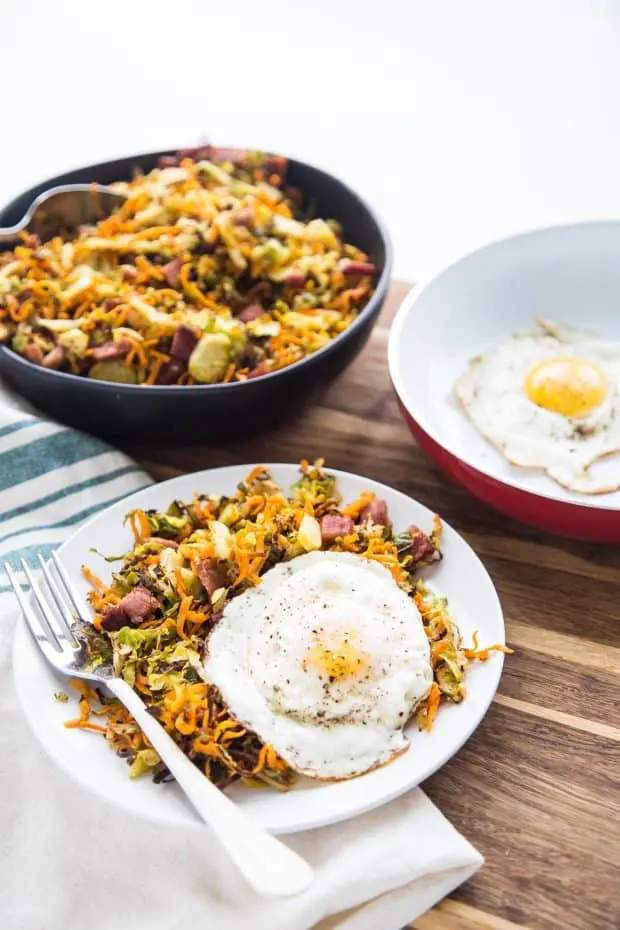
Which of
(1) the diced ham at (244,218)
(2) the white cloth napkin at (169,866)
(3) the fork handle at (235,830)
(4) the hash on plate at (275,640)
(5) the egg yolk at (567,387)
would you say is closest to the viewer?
(3) the fork handle at (235,830)

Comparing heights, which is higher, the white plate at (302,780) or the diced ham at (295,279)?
the diced ham at (295,279)

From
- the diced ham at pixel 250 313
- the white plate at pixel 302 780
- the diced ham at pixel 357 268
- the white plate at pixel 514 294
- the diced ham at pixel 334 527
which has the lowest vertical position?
the white plate at pixel 302 780

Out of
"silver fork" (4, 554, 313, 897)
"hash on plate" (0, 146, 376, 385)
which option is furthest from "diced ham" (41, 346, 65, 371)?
"silver fork" (4, 554, 313, 897)

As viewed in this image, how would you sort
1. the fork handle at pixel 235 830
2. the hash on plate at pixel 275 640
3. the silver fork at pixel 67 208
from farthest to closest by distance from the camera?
the silver fork at pixel 67 208 → the hash on plate at pixel 275 640 → the fork handle at pixel 235 830

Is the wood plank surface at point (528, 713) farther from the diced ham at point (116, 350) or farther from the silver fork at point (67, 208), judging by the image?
the silver fork at point (67, 208)

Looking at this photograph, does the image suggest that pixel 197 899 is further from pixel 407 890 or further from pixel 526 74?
pixel 526 74

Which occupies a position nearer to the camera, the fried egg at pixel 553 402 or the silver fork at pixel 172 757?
the silver fork at pixel 172 757

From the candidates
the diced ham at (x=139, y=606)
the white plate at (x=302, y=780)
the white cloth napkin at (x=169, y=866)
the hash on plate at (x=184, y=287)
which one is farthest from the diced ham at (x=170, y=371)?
the white cloth napkin at (x=169, y=866)
